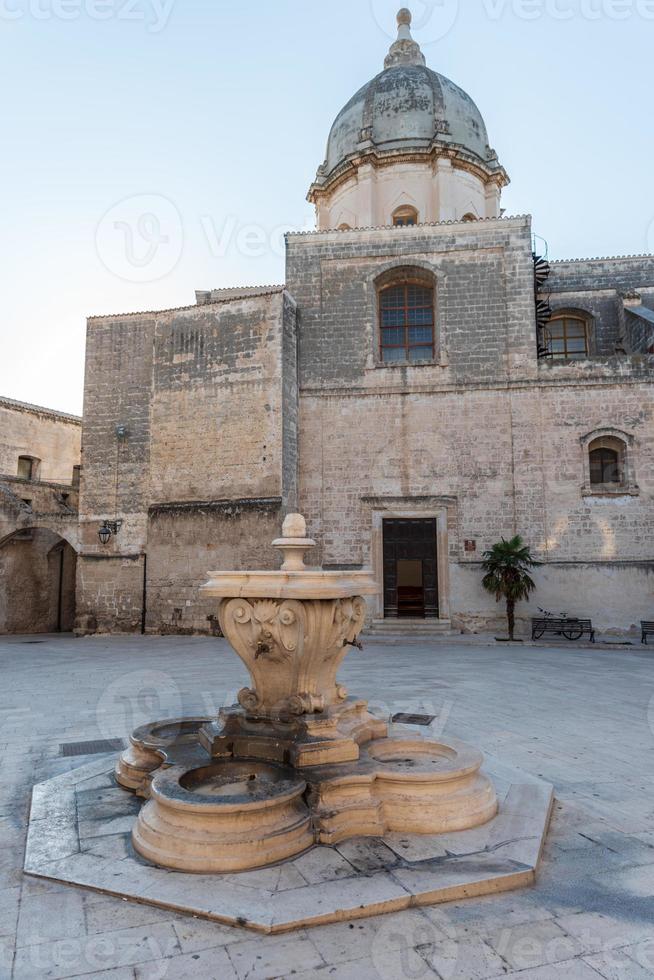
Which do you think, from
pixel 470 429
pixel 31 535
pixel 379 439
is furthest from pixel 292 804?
pixel 31 535

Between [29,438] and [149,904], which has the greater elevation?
[29,438]

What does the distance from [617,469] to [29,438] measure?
20.0m

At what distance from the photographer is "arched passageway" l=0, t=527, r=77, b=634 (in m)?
17.2

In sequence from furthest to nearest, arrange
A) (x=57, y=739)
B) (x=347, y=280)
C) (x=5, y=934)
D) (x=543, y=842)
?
(x=347, y=280), (x=57, y=739), (x=543, y=842), (x=5, y=934)

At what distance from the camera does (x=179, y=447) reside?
16156 mm

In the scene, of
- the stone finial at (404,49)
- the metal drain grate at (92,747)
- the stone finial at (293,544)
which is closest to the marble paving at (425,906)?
the metal drain grate at (92,747)

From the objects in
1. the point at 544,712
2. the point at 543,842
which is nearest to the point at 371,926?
the point at 543,842

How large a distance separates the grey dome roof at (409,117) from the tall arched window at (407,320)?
673 cm

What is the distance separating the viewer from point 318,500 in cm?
1585

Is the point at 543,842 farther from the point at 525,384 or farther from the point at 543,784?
the point at 525,384

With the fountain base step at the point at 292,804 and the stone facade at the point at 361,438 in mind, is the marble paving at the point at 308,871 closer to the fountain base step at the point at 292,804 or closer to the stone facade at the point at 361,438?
the fountain base step at the point at 292,804

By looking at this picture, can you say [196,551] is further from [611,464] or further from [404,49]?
[404,49]

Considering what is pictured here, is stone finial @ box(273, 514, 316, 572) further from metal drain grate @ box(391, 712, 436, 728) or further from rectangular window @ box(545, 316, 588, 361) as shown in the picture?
rectangular window @ box(545, 316, 588, 361)

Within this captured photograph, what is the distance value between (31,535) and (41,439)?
290 inches
